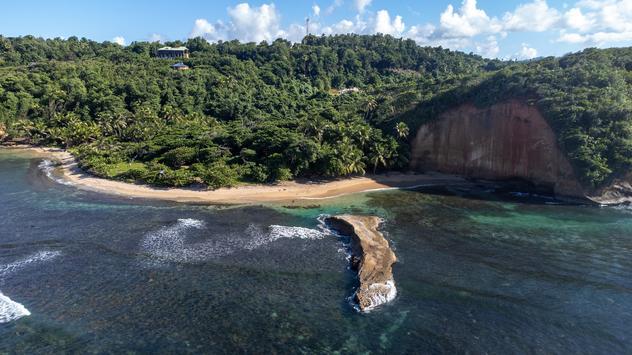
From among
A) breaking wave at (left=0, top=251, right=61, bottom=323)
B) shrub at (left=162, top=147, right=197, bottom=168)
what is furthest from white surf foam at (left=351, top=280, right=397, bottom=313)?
shrub at (left=162, top=147, right=197, bottom=168)

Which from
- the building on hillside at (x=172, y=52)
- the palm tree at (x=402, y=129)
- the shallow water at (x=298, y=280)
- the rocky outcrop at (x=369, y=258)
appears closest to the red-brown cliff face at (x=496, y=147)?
the palm tree at (x=402, y=129)

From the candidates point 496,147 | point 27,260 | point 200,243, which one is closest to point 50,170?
point 27,260

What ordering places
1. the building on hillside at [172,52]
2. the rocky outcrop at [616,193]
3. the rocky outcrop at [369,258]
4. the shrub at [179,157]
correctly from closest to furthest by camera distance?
the rocky outcrop at [369,258] < the rocky outcrop at [616,193] < the shrub at [179,157] < the building on hillside at [172,52]

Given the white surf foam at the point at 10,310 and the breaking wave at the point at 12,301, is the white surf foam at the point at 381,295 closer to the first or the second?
the white surf foam at the point at 10,310

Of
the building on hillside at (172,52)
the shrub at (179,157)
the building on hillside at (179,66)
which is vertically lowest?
the shrub at (179,157)

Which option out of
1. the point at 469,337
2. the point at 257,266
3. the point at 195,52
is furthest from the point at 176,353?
the point at 195,52

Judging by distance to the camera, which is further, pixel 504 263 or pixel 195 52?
pixel 195 52

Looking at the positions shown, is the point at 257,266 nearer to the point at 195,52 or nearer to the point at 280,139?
the point at 280,139
